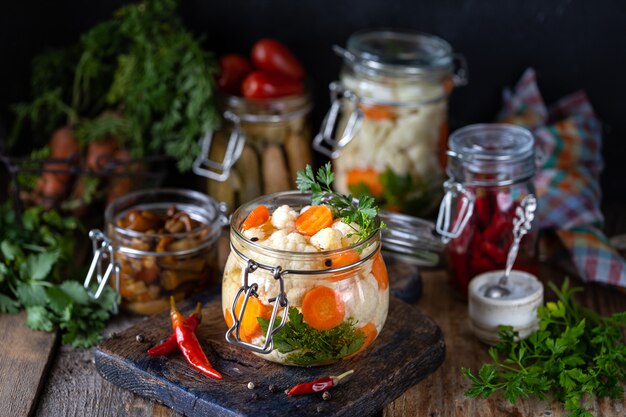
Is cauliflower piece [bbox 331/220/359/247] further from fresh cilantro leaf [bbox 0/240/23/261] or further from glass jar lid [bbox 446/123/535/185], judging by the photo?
fresh cilantro leaf [bbox 0/240/23/261]

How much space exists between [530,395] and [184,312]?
0.62m

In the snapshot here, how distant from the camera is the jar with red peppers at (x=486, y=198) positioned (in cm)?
173

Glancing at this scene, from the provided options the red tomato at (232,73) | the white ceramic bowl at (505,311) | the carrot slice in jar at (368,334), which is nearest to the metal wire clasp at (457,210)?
the white ceramic bowl at (505,311)

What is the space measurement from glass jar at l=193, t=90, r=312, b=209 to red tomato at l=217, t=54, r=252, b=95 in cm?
4

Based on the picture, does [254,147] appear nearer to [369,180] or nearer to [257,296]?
[369,180]

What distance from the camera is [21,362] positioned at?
1565mm

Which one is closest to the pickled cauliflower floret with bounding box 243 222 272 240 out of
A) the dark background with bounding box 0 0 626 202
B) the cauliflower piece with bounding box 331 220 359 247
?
the cauliflower piece with bounding box 331 220 359 247

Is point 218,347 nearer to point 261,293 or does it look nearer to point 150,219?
point 261,293

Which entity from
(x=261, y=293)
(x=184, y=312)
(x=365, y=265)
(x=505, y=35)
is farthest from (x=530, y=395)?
(x=505, y=35)

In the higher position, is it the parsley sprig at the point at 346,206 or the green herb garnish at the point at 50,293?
the parsley sprig at the point at 346,206

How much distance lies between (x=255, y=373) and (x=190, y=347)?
0.12m

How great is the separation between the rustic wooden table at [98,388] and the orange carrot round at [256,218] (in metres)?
0.33

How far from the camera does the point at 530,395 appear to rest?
4.87 feet

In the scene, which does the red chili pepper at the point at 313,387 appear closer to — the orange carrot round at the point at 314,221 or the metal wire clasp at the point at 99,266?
the orange carrot round at the point at 314,221
